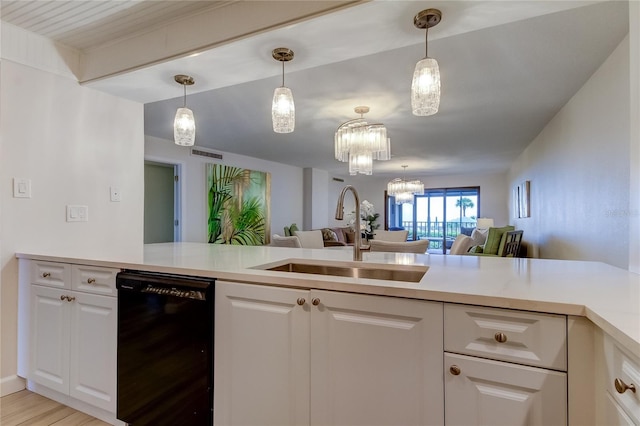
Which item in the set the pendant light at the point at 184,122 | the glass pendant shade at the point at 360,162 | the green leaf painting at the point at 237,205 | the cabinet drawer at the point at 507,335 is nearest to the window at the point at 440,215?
the green leaf painting at the point at 237,205

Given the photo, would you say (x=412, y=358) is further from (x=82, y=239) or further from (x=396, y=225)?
(x=396, y=225)

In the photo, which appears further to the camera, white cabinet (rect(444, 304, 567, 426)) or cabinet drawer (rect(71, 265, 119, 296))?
cabinet drawer (rect(71, 265, 119, 296))

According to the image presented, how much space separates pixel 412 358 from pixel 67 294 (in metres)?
1.84

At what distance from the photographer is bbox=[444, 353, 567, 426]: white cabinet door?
92 centimetres

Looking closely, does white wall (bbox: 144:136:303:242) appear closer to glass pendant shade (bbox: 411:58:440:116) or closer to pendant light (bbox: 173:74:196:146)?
pendant light (bbox: 173:74:196:146)

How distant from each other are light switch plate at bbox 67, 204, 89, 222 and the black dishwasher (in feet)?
3.44

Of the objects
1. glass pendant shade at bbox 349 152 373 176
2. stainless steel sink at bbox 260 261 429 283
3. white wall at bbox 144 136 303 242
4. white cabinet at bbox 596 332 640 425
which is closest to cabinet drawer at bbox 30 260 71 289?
stainless steel sink at bbox 260 261 429 283

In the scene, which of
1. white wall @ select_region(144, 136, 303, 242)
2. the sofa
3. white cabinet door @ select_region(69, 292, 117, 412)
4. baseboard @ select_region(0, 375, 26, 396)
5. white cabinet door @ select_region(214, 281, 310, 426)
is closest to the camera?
white cabinet door @ select_region(214, 281, 310, 426)

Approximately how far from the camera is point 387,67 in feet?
8.29

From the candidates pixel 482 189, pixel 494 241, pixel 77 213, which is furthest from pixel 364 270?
pixel 482 189

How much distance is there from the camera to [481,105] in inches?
132

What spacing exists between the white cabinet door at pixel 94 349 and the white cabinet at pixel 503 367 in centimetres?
158

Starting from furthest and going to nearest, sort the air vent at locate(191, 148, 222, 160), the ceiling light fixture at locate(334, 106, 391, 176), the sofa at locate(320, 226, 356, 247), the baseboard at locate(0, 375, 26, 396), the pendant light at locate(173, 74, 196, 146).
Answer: the sofa at locate(320, 226, 356, 247) → the air vent at locate(191, 148, 222, 160) → the ceiling light fixture at locate(334, 106, 391, 176) → the pendant light at locate(173, 74, 196, 146) → the baseboard at locate(0, 375, 26, 396)

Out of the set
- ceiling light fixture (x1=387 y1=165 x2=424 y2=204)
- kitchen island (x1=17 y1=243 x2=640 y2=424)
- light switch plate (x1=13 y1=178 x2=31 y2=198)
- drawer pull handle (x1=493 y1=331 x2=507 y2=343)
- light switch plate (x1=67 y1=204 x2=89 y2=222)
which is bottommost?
drawer pull handle (x1=493 y1=331 x2=507 y2=343)
